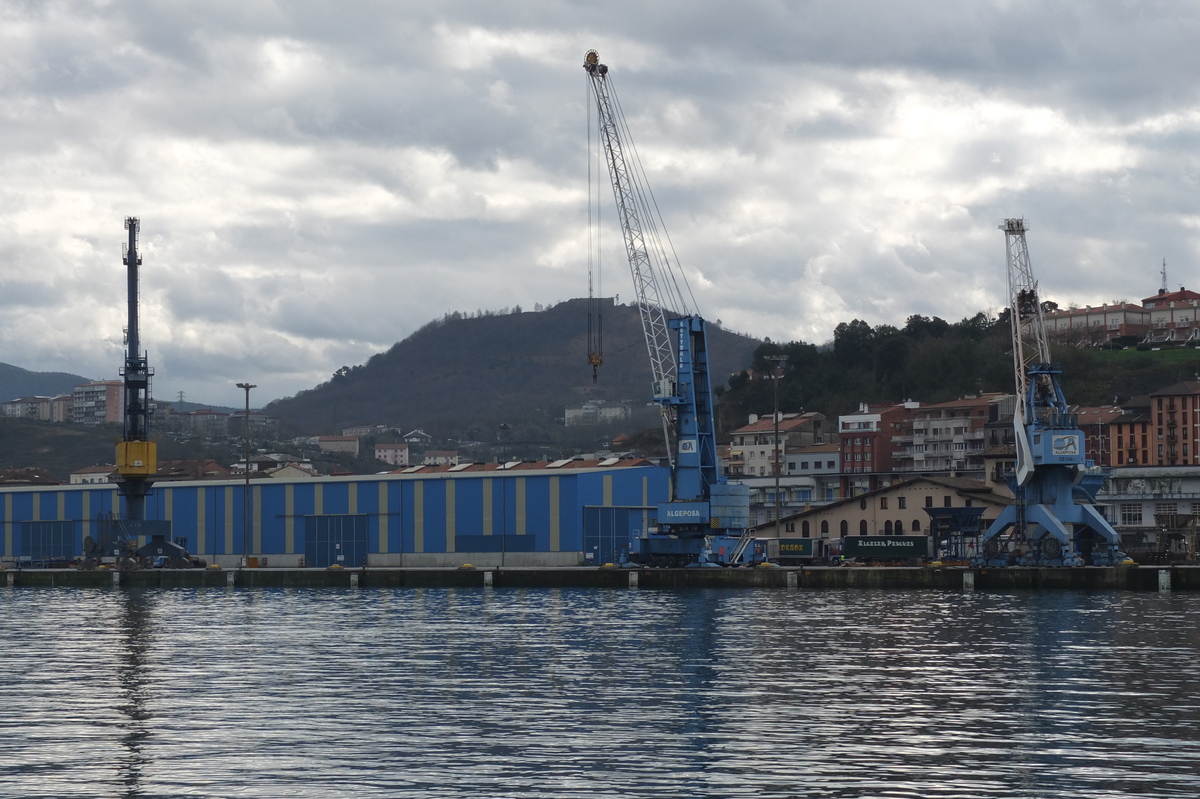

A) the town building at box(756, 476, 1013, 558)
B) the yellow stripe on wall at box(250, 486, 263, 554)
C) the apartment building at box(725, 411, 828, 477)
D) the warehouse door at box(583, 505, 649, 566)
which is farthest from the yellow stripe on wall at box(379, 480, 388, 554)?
the apartment building at box(725, 411, 828, 477)

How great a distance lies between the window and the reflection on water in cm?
7615

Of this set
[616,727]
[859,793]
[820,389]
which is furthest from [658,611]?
[820,389]

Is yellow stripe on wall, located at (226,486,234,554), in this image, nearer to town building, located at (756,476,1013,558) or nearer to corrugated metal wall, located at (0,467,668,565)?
corrugated metal wall, located at (0,467,668,565)

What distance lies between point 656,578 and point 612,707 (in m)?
62.1

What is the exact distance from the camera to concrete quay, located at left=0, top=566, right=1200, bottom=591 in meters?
86.2

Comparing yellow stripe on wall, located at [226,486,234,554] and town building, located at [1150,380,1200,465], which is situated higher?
town building, located at [1150,380,1200,465]

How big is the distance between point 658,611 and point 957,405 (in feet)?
365

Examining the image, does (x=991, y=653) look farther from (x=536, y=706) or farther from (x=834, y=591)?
(x=834, y=591)

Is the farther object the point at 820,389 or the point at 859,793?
the point at 820,389

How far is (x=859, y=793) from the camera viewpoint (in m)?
23.2

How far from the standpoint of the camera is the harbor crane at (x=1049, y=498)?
9669 cm

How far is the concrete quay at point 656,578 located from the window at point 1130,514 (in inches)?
2037

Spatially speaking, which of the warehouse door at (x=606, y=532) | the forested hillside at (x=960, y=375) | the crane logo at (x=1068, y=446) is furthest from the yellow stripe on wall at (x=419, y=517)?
the forested hillside at (x=960, y=375)

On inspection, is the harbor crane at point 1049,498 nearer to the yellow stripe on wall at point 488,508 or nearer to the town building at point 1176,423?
the yellow stripe on wall at point 488,508
